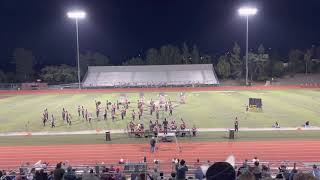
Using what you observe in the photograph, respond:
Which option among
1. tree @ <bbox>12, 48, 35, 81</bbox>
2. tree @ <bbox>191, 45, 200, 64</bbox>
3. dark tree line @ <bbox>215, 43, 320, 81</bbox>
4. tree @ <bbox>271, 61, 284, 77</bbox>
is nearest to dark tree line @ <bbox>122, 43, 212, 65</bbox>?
tree @ <bbox>191, 45, 200, 64</bbox>

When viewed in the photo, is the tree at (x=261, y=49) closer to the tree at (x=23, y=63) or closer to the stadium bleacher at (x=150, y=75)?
the stadium bleacher at (x=150, y=75)

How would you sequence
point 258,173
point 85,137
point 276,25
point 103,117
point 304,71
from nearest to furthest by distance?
point 258,173 < point 85,137 < point 103,117 < point 304,71 < point 276,25

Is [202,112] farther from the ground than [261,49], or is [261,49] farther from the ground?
[261,49]

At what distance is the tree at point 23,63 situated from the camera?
76.9m

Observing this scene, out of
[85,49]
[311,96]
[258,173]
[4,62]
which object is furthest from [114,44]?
[258,173]

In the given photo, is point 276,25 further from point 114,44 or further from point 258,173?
point 258,173

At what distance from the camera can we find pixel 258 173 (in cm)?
1137

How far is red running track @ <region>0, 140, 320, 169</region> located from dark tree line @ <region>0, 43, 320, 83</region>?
2006 inches

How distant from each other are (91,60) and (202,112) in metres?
47.1

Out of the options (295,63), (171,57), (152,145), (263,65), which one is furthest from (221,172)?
(171,57)

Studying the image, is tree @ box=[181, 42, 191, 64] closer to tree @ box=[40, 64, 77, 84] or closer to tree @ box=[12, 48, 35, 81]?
tree @ box=[40, 64, 77, 84]

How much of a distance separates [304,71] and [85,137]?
5815 cm

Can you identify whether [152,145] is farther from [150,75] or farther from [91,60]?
[91,60]

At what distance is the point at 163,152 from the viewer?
897 inches
